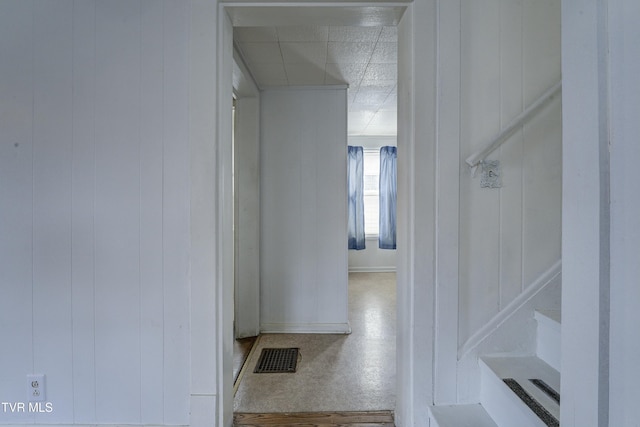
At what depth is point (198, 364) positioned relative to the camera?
4.50ft

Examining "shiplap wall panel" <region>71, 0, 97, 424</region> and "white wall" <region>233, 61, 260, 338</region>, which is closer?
"shiplap wall panel" <region>71, 0, 97, 424</region>

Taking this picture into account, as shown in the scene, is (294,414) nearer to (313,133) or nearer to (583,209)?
(583,209)

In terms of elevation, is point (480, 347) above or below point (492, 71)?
below

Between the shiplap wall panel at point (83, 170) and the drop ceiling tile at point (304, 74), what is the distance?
134 centimetres

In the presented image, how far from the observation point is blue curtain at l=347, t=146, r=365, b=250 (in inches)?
210

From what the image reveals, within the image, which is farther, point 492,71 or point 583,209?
point 492,71

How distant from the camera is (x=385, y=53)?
221 centimetres

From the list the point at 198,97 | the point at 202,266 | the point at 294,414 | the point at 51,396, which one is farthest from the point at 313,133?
the point at 51,396

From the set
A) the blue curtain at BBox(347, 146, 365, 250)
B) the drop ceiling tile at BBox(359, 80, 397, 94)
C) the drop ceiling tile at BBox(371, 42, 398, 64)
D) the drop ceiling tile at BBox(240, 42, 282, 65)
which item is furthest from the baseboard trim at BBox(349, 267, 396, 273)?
the drop ceiling tile at BBox(240, 42, 282, 65)

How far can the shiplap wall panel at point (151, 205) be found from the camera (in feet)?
4.56

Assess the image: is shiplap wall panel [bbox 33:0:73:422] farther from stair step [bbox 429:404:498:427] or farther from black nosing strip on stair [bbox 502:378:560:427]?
black nosing strip on stair [bbox 502:378:560:427]

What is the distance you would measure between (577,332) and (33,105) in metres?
2.15

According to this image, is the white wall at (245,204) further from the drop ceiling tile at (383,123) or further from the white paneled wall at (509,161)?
the white paneled wall at (509,161)

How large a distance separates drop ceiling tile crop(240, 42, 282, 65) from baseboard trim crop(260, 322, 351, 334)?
2.30 meters
